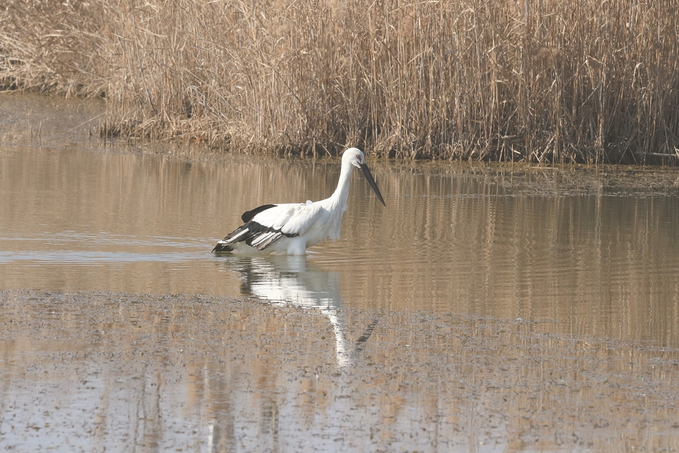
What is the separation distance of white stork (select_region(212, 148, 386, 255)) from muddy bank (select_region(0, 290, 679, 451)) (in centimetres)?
201

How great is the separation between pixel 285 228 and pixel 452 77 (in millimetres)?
5655

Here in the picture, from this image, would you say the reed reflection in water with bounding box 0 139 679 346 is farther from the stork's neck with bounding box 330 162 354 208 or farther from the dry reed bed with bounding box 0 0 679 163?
the dry reed bed with bounding box 0 0 679 163

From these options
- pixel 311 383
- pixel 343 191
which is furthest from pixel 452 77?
pixel 311 383

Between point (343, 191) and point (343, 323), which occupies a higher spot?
point (343, 191)

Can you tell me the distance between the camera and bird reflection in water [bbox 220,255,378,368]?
5.35 metres

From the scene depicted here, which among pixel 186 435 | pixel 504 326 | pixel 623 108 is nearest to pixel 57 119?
pixel 623 108

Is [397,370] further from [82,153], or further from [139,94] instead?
[139,94]

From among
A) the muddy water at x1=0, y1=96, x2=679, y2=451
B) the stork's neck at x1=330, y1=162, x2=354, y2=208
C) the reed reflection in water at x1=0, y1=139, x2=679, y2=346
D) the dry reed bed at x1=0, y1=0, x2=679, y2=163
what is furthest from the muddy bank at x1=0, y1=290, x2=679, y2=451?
the dry reed bed at x1=0, y1=0, x2=679, y2=163

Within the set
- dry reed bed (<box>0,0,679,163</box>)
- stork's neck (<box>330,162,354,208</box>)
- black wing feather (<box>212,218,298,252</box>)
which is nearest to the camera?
black wing feather (<box>212,218,298,252</box>)

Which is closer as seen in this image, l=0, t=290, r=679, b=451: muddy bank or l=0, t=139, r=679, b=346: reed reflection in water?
l=0, t=290, r=679, b=451: muddy bank

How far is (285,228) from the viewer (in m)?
7.89

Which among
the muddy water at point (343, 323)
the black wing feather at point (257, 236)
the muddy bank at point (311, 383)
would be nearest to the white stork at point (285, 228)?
the black wing feather at point (257, 236)

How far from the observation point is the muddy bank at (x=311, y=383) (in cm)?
388

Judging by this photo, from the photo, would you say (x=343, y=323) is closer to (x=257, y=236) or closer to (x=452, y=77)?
(x=257, y=236)
